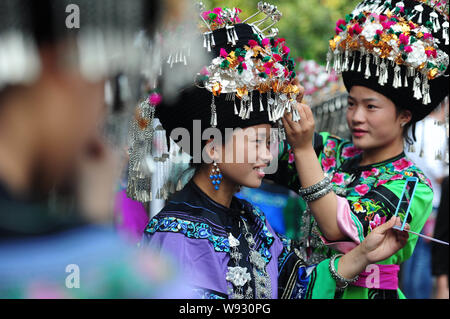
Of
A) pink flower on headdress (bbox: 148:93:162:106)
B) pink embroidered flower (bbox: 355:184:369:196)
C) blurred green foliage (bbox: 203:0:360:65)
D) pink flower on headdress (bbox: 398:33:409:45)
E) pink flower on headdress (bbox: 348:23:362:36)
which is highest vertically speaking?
blurred green foliage (bbox: 203:0:360:65)

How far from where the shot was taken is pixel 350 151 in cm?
308

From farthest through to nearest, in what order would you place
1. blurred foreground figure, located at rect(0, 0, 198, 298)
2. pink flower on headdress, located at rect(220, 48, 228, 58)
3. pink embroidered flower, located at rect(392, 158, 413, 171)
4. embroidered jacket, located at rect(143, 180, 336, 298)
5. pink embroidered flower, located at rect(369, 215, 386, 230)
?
pink embroidered flower, located at rect(392, 158, 413, 171) → pink embroidered flower, located at rect(369, 215, 386, 230) → pink flower on headdress, located at rect(220, 48, 228, 58) → embroidered jacket, located at rect(143, 180, 336, 298) → blurred foreground figure, located at rect(0, 0, 198, 298)

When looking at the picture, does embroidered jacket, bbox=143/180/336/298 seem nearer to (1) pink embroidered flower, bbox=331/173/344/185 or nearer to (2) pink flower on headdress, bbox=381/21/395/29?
(1) pink embroidered flower, bbox=331/173/344/185

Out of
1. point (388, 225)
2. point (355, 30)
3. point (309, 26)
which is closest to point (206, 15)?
point (355, 30)

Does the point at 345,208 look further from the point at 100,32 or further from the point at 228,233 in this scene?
the point at 100,32

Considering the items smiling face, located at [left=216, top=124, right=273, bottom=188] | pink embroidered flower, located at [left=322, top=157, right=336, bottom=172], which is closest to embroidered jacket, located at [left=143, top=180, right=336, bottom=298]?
smiling face, located at [left=216, top=124, right=273, bottom=188]

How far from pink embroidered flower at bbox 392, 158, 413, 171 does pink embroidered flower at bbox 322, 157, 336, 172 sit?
341mm

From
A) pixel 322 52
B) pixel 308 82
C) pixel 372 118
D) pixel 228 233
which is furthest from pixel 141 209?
pixel 322 52

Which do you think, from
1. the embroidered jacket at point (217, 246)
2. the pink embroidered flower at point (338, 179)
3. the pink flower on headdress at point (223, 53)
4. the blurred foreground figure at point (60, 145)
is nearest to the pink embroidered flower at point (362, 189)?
the pink embroidered flower at point (338, 179)

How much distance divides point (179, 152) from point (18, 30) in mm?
1643

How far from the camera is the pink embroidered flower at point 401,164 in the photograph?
2.81m

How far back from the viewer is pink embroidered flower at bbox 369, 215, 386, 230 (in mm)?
2520

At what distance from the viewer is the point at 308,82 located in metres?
5.53

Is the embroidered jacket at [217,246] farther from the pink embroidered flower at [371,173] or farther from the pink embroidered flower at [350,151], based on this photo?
the pink embroidered flower at [350,151]
